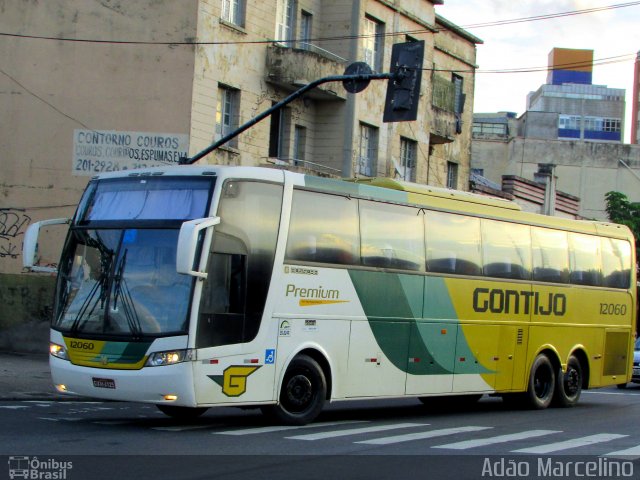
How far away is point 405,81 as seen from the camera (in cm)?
1923

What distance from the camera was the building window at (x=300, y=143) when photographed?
30922mm

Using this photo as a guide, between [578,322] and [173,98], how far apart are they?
38.9ft

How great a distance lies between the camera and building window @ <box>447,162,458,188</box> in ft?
131

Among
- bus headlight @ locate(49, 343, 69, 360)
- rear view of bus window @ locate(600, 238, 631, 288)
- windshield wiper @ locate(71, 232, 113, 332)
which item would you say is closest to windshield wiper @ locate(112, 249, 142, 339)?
windshield wiper @ locate(71, 232, 113, 332)

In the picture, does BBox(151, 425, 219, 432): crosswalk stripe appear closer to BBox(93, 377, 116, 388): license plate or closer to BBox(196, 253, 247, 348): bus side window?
BBox(93, 377, 116, 388): license plate

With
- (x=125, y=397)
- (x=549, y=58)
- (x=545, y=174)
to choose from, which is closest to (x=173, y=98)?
(x=125, y=397)

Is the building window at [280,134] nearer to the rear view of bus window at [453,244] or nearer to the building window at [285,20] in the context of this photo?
the building window at [285,20]

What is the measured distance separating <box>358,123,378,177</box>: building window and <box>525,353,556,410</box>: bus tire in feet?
47.5

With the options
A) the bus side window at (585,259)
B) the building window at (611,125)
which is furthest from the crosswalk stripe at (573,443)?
the building window at (611,125)

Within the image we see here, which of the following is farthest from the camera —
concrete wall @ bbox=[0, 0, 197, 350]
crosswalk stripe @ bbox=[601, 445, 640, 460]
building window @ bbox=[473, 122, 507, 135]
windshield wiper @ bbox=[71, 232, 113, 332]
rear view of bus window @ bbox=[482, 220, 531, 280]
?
building window @ bbox=[473, 122, 507, 135]

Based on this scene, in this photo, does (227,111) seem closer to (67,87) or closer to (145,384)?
(67,87)

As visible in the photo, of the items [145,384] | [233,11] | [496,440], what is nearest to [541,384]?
[496,440]

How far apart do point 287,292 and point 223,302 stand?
114 cm

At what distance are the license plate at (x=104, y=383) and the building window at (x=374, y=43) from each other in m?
21.3
